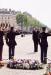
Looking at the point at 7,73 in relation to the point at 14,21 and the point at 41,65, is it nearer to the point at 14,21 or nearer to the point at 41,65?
the point at 41,65

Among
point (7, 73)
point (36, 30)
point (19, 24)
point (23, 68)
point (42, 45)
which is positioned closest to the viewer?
point (7, 73)

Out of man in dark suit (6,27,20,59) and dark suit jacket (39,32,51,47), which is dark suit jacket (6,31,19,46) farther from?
dark suit jacket (39,32,51,47)

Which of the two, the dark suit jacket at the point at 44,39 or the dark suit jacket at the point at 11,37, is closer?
the dark suit jacket at the point at 44,39

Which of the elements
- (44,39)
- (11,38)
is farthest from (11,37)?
(44,39)

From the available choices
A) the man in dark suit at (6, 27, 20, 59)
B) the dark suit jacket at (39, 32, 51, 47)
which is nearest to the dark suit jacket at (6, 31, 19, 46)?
the man in dark suit at (6, 27, 20, 59)

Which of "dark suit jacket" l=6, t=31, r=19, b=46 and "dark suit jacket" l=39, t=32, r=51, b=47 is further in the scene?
"dark suit jacket" l=6, t=31, r=19, b=46

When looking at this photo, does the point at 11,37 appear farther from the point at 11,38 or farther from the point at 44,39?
the point at 44,39

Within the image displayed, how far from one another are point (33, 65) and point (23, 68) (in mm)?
434

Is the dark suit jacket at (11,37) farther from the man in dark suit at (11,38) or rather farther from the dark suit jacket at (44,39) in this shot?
the dark suit jacket at (44,39)

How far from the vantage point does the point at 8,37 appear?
→ 781 inches

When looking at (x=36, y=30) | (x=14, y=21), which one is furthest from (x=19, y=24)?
(x=36, y=30)

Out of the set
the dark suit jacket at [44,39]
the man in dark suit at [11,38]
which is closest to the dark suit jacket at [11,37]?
the man in dark suit at [11,38]

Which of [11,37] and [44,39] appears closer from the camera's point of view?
[44,39]

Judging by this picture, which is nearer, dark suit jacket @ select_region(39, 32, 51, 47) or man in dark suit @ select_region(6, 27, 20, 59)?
dark suit jacket @ select_region(39, 32, 51, 47)
